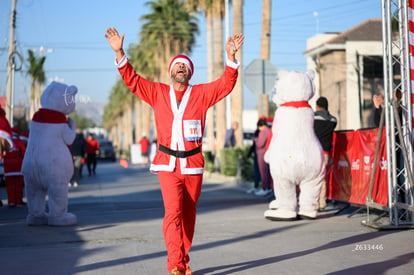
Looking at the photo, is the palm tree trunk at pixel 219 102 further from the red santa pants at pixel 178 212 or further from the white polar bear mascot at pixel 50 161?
the red santa pants at pixel 178 212

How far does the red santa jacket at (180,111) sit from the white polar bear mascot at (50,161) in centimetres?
396

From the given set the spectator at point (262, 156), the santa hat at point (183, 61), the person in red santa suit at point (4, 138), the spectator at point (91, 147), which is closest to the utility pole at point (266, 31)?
the spectator at point (91, 147)

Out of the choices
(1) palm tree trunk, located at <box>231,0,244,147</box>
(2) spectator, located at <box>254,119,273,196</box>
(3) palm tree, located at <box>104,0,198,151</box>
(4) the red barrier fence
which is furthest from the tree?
(4) the red barrier fence

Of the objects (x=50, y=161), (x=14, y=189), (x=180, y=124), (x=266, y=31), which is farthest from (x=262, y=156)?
(x=266, y=31)

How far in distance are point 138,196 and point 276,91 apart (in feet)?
20.3

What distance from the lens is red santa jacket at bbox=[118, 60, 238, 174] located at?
5797 mm

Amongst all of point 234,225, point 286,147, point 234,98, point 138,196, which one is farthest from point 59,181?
point 234,98

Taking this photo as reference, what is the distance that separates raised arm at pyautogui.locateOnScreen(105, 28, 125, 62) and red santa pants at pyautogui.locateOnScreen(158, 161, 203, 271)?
1.11 meters

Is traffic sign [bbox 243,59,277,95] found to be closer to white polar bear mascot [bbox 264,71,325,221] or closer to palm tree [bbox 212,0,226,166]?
white polar bear mascot [bbox 264,71,325,221]

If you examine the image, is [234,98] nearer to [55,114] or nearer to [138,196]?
[138,196]

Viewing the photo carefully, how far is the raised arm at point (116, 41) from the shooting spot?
19.2 ft

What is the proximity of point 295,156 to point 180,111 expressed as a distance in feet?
13.1

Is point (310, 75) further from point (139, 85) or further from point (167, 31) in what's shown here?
Result: point (167, 31)

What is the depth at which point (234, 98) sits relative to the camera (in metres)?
28.0
